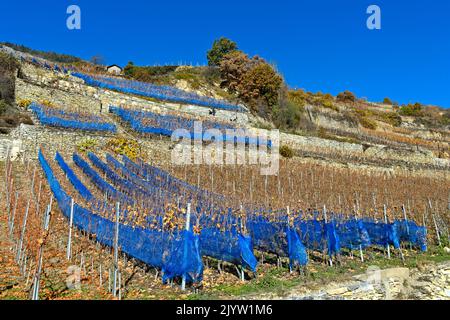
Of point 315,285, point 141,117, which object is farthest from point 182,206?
point 141,117

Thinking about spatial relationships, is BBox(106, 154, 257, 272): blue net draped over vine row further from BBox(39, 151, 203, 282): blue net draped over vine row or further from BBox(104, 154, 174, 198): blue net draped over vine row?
BBox(104, 154, 174, 198): blue net draped over vine row

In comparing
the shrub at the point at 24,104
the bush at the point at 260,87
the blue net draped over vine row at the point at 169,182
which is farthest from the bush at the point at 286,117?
the shrub at the point at 24,104

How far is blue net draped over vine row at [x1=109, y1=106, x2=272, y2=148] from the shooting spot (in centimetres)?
2355

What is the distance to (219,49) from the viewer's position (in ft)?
164

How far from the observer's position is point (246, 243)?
776 centimetres

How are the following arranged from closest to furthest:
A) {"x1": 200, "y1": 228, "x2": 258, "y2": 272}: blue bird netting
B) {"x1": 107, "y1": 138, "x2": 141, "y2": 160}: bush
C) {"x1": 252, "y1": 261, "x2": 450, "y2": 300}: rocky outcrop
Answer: {"x1": 252, "y1": 261, "x2": 450, "y2": 300}: rocky outcrop → {"x1": 200, "y1": 228, "x2": 258, "y2": 272}: blue bird netting → {"x1": 107, "y1": 138, "x2": 141, "y2": 160}: bush

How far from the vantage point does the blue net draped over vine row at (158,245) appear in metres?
6.81

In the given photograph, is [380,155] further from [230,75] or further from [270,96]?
[230,75]

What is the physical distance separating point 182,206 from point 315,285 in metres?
6.31

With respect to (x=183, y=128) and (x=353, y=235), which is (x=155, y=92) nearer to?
(x=183, y=128)

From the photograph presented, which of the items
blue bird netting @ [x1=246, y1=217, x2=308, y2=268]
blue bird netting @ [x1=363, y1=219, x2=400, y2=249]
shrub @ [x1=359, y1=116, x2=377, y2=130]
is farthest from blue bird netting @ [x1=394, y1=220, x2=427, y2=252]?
shrub @ [x1=359, y1=116, x2=377, y2=130]

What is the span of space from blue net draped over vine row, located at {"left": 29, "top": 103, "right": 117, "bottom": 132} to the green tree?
29.2 m

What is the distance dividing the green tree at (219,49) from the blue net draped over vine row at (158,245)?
42.3 meters

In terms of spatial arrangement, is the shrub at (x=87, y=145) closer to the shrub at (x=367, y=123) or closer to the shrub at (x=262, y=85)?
the shrub at (x=262, y=85)
